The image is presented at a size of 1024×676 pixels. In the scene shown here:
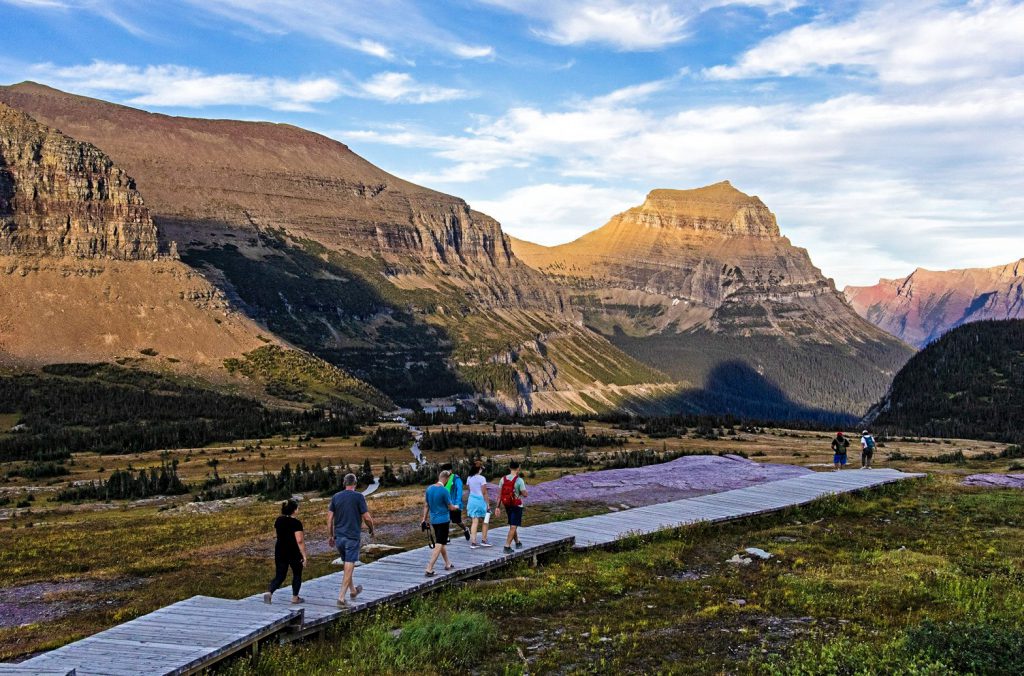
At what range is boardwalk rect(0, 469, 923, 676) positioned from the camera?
17.2m

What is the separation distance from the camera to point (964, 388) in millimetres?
166750

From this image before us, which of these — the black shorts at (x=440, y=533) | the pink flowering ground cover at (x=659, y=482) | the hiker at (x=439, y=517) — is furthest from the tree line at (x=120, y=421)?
the black shorts at (x=440, y=533)

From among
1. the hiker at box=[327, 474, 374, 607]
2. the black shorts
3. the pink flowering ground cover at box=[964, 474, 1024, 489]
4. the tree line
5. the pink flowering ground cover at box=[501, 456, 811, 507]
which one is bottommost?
the tree line

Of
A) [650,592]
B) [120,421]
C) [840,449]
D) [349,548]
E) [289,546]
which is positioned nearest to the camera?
[289,546]

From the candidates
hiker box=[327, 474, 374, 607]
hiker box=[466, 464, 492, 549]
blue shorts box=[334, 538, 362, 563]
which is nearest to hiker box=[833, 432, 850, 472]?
hiker box=[466, 464, 492, 549]

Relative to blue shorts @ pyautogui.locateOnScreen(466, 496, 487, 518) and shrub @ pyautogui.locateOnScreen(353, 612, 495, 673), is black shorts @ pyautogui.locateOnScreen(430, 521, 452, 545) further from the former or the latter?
shrub @ pyautogui.locateOnScreen(353, 612, 495, 673)

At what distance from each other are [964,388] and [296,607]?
6817 inches

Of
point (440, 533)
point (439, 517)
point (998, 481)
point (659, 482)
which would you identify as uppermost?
point (439, 517)

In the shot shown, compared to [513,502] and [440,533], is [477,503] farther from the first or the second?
[440,533]

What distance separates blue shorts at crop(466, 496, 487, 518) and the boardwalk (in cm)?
127

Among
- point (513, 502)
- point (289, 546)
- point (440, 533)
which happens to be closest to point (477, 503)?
point (513, 502)

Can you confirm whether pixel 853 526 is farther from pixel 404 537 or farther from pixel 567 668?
pixel 567 668

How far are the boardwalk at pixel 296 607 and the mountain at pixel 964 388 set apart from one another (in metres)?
112

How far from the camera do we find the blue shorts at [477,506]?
29.4 m
